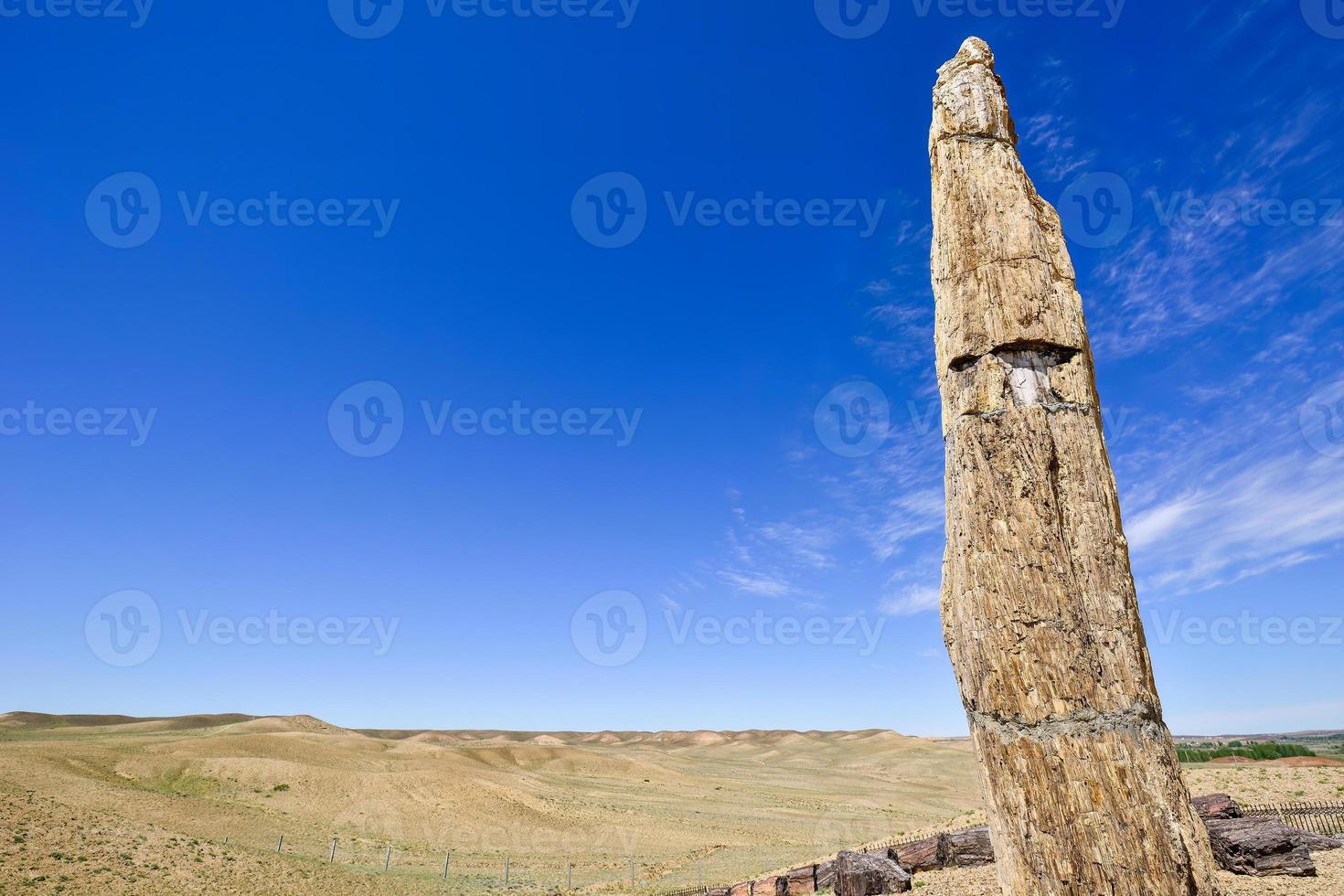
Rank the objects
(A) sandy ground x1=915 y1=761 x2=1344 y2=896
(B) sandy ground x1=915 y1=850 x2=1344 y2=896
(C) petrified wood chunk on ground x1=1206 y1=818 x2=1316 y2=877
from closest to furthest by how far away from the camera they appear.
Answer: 1. (B) sandy ground x1=915 y1=850 x2=1344 y2=896
2. (A) sandy ground x1=915 y1=761 x2=1344 y2=896
3. (C) petrified wood chunk on ground x1=1206 y1=818 x2=1316 y2=877

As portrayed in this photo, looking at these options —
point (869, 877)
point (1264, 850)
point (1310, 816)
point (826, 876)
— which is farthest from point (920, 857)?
point (1310, 816)

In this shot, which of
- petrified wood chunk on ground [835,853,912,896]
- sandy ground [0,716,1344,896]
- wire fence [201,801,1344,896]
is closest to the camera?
petrified wood chunk on ground [835,853,912,896]

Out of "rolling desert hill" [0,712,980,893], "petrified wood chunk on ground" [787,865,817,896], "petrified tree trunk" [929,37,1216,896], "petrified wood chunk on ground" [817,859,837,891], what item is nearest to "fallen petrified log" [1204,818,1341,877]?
"petrified wood chunk on ground" [817,859,837,891]

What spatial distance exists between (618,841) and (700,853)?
7850 mm

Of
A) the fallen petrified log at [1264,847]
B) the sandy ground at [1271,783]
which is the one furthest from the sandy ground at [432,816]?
the fallen petrified log at [1264,847]

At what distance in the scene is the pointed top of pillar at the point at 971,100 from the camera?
8203 mm

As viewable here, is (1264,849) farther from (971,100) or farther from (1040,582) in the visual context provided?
(971,100)

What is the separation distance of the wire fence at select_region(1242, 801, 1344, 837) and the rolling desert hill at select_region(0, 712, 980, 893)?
1212 cm

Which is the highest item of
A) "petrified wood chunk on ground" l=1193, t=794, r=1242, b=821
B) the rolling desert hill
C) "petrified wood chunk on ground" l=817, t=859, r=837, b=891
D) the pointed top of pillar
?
the pointed top of pillar

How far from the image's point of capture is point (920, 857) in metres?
18.0

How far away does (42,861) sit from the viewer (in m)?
25.5

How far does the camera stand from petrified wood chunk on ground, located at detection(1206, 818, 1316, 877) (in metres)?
13.4

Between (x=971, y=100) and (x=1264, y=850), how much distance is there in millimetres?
15123

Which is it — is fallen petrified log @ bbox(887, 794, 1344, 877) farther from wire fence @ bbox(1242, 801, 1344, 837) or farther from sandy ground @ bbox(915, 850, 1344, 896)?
wire fence @ bbox(1242, 801, 1344, 837)
